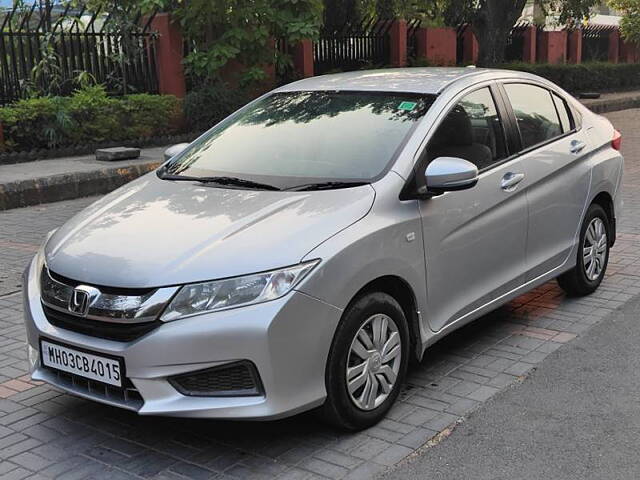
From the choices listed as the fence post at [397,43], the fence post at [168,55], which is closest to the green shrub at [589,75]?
the fence post at [397,43]

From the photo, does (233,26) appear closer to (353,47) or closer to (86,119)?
(86,119)

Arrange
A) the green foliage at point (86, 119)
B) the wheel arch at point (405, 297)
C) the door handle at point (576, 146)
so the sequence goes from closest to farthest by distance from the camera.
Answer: the wheel arch at point (405, 297) < the door handle at point (576, 146) < the green foliage at point (86, 119)

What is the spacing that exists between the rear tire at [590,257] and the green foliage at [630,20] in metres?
26.2

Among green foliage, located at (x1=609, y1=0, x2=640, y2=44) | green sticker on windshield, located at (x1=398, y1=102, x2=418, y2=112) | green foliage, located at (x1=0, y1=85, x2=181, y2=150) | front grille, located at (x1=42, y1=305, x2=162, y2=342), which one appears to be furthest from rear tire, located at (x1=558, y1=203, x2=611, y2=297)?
green foliage, located at (x1=609, y1=0, x2=640, y2=44)

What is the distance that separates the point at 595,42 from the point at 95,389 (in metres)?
30.4

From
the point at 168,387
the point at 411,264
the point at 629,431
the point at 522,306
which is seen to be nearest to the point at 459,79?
the point at 411,264

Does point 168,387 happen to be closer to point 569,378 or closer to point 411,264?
point 411,264

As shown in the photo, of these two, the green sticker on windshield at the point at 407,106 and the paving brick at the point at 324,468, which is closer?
the paving brick at the point at 324,468

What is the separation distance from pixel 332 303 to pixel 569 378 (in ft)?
5.50

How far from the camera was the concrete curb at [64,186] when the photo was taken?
983 centimetres

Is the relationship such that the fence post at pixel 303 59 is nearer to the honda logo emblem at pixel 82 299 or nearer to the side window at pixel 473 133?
the side window at pixel 473 133

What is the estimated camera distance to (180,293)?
10.9 ft

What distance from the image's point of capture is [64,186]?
10.4 meters

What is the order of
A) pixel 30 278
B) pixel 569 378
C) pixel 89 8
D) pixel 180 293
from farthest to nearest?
pixel 89 8 → pixel 569 378 → pixel 30 278 → pixel 180 293
